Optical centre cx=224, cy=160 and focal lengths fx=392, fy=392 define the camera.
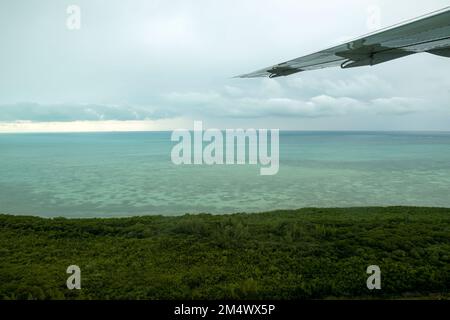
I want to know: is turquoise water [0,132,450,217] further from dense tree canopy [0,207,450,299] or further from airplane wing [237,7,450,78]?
airplane wing [237,7,450,78]

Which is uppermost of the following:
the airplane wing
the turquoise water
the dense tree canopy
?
the airplane wing

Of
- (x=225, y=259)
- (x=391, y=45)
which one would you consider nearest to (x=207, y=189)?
(x=225, y=259)

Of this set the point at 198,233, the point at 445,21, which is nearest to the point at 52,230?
the point at 198,233

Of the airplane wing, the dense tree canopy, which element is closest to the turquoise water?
the dense tree canopy

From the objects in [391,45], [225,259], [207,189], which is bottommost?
[207,189]

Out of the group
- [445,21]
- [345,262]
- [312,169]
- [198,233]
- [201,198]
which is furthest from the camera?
[312,169]

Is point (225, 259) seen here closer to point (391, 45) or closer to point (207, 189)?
point (391, 45)

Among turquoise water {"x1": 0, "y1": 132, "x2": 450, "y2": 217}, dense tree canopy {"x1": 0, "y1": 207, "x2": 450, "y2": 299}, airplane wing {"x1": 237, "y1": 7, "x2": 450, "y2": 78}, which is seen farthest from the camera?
turquoise water {"x1": 0, "y1": 132, "x2": 450, "y2": 217}

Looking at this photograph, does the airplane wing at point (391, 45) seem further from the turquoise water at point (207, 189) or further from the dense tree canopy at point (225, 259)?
the turquoise water at point (207, 189)
